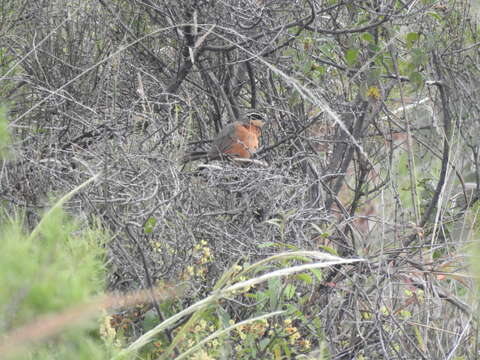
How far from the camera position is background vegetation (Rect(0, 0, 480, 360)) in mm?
2604

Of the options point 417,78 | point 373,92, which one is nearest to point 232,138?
point 373,92

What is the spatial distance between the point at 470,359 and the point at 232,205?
4.89 ft

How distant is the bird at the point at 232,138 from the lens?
16.0 feet

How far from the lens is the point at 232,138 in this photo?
500cm

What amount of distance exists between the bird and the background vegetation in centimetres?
13

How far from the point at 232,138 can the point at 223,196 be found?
1.10 metres

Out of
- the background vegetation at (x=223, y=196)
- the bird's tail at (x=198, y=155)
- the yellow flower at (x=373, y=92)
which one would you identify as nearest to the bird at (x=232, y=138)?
the bird's tail at (x=198, y=155)

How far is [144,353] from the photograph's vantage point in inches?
117

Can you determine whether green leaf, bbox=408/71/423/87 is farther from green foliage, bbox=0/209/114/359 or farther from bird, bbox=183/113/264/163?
green foliage, bbox=0/209/114/359

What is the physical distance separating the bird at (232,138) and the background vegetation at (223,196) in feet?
0.42

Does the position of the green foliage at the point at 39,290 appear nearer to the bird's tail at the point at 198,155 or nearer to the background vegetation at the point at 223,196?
the background vegetation at the point at 223,196

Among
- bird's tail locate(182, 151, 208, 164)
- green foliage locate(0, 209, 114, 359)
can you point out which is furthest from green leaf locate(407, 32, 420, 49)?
green foliage locate(0, 209, 114, 359)

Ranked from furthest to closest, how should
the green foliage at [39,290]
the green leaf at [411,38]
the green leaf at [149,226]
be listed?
the green leaf at [411,38], the green leaf at [149,226], the green foliage at [39,290]

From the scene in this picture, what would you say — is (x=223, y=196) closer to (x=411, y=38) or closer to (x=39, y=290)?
(x=411, y=38)
